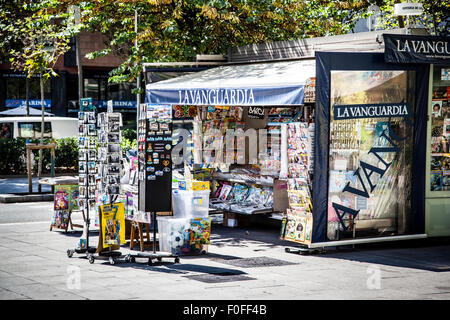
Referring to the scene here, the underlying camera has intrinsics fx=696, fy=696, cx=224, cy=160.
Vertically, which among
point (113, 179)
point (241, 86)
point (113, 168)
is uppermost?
point (241, 86)

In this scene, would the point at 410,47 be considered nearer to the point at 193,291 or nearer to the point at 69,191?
the point at 193,291

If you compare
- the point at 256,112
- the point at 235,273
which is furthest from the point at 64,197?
the point at 235,273

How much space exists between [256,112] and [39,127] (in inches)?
661

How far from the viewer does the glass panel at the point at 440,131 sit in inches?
442

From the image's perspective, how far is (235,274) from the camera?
346 inches

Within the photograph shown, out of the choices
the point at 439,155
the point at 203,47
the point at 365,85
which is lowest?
the point at 439,155

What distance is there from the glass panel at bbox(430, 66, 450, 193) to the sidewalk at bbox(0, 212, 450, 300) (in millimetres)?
1107

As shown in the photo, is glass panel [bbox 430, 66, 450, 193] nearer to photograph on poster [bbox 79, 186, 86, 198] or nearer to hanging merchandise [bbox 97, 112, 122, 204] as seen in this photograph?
hanging merchandise [bbox 97, 112, 122, 204]

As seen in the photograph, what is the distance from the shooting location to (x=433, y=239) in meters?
11.6

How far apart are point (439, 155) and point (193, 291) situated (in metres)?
5.61

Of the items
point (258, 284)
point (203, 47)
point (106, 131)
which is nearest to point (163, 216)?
point (106, 131)

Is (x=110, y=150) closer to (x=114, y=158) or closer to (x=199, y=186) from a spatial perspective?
(x=114, y=158)

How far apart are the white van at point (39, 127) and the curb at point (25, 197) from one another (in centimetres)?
1049
